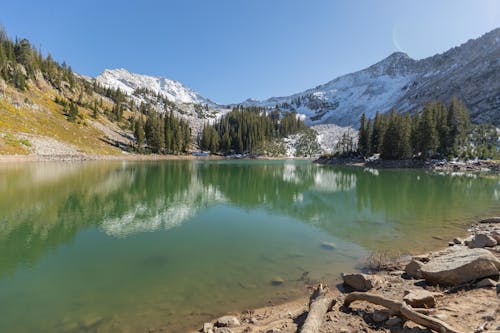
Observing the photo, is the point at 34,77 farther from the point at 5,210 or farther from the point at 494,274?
the point at 494,274

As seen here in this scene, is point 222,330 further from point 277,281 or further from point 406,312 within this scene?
point 406,312

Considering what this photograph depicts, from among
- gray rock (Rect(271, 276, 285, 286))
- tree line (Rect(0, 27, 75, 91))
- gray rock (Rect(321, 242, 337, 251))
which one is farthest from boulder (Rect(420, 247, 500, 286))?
tree line (Rect(0, 27, 75, 91))

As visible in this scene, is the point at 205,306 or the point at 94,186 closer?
the point at 205,306

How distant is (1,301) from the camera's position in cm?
956

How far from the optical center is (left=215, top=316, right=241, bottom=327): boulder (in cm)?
807

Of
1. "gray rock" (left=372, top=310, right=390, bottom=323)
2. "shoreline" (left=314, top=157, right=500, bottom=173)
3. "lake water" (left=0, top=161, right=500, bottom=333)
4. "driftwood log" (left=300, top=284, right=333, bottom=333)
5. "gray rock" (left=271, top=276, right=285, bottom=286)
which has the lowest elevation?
"gray rock" (left=271, top=276, right=285, bottom=286)

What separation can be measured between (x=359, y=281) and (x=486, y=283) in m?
3.75

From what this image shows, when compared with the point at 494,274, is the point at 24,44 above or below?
above

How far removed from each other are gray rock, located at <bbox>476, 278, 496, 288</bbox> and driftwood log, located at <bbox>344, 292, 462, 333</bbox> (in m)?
3.13

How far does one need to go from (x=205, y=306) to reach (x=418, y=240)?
1418 cm

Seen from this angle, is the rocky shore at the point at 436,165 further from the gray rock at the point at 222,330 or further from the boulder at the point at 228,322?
the gray rock at the point at 222,330

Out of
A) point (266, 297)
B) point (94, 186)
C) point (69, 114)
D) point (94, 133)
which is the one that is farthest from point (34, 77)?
point (266, 297)

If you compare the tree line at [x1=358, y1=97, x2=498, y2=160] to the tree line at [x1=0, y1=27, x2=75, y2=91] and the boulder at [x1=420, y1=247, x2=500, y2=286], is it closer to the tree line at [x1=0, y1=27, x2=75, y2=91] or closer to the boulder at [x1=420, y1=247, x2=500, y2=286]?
the boulder at [x1=420, y1=247, x2=500, y2=286]

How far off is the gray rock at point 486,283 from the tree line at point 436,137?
86.8 m
